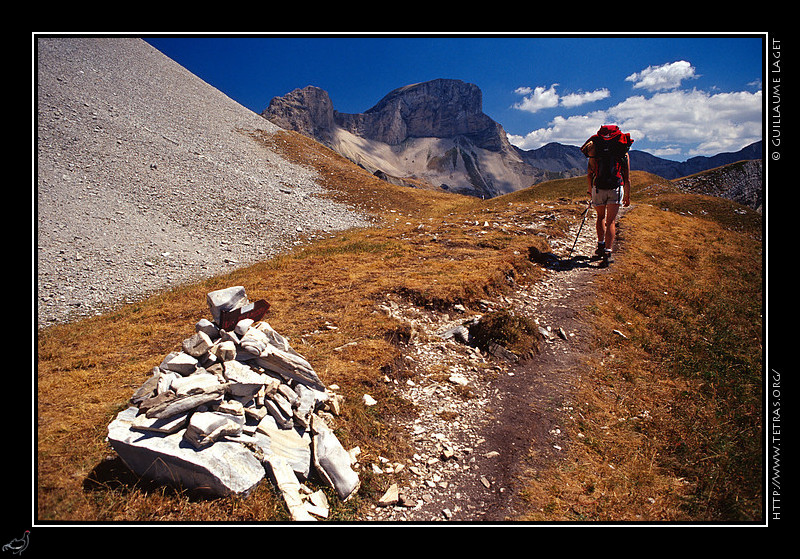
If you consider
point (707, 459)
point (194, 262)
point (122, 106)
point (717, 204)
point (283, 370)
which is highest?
point (122, 106)

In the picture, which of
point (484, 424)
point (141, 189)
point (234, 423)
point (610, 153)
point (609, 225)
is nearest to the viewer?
point (234, 423)

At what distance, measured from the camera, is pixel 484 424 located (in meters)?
6.59

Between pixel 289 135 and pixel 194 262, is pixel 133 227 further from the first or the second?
pixel 289 135

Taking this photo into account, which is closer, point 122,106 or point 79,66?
point 122,106

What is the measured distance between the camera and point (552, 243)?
18062 mm

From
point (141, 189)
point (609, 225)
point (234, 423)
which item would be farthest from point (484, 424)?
point (141, 189)

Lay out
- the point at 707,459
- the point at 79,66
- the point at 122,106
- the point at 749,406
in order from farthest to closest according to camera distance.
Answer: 1. the point at 79,66
2. the point at 122,106
3. the point at 749,406
4. the point at 707,459

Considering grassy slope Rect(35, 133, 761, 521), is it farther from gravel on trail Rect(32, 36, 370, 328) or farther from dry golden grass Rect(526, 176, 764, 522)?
gravel on trail Rect(32, 36, 370, 328)

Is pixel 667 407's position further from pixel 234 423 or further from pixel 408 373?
pixel 234 423

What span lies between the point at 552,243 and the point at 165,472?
17.6 metres

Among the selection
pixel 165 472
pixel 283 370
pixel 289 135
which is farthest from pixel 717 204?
pixel 289 135
